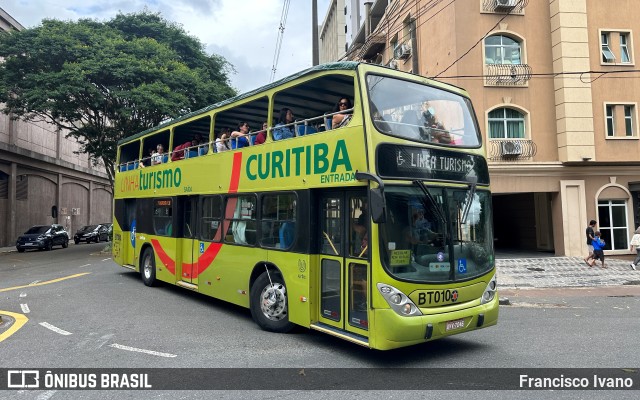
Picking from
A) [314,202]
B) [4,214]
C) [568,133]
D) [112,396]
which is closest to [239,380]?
[112,396]

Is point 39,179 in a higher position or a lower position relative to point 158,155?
higher

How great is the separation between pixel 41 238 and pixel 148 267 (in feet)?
62.0

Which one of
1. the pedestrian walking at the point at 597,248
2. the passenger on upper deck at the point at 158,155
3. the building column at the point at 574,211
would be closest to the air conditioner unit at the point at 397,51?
the building column at the point at 574,211

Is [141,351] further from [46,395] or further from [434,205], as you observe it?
[434,205]

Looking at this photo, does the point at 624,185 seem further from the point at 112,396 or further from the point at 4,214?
the point at 4,214

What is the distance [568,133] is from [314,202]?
14.8m

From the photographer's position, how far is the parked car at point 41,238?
2659 cm

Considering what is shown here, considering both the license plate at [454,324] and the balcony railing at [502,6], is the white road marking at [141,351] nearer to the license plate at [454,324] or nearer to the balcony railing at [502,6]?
the license plate at [454,324]

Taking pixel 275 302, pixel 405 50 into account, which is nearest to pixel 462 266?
pixel 275 302

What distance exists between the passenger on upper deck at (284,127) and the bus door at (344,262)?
1336 millimetres

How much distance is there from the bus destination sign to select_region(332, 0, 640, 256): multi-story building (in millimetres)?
11698

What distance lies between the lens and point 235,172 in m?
8.52

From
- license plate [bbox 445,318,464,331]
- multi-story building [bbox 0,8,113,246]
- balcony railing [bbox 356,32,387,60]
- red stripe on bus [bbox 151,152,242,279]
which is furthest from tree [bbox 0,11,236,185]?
license plate [bbox 445,318,464,331]

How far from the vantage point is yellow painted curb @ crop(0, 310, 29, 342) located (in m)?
7.25
